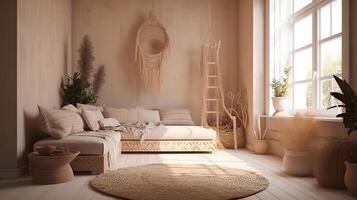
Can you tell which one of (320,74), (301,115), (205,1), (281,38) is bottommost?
(301,115)

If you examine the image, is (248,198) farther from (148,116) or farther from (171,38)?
(171,38)

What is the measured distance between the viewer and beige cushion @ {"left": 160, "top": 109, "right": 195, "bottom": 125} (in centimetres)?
673

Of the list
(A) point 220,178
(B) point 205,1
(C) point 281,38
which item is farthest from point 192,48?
(A) point 220,178

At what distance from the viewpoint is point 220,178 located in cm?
389

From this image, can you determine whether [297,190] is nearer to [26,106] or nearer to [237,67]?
[26,106]

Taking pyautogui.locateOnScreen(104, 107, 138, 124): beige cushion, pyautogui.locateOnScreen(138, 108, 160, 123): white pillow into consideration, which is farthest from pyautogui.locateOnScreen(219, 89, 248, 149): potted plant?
pyautogui.locateOnScreen(104, 107, 138, 124): beige cushion

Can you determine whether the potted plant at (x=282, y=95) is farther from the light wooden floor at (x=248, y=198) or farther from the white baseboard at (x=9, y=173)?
the white baseboard at (x=9, y=173)

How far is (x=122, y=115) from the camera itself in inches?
261

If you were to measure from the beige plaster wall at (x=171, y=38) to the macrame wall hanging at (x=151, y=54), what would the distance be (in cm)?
18

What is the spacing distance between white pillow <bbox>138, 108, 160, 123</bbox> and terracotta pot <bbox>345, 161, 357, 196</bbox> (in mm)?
4098

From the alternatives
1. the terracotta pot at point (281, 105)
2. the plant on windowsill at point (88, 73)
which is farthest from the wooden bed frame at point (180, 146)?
the plant on windowsill at point (88, 73)

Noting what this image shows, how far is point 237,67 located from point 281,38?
1551 millimetres

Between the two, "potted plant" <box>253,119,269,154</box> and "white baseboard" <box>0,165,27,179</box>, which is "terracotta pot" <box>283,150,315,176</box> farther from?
"white baseboard" <box>0,165,27,179</box>

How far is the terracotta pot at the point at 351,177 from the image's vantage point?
10.2 ft
